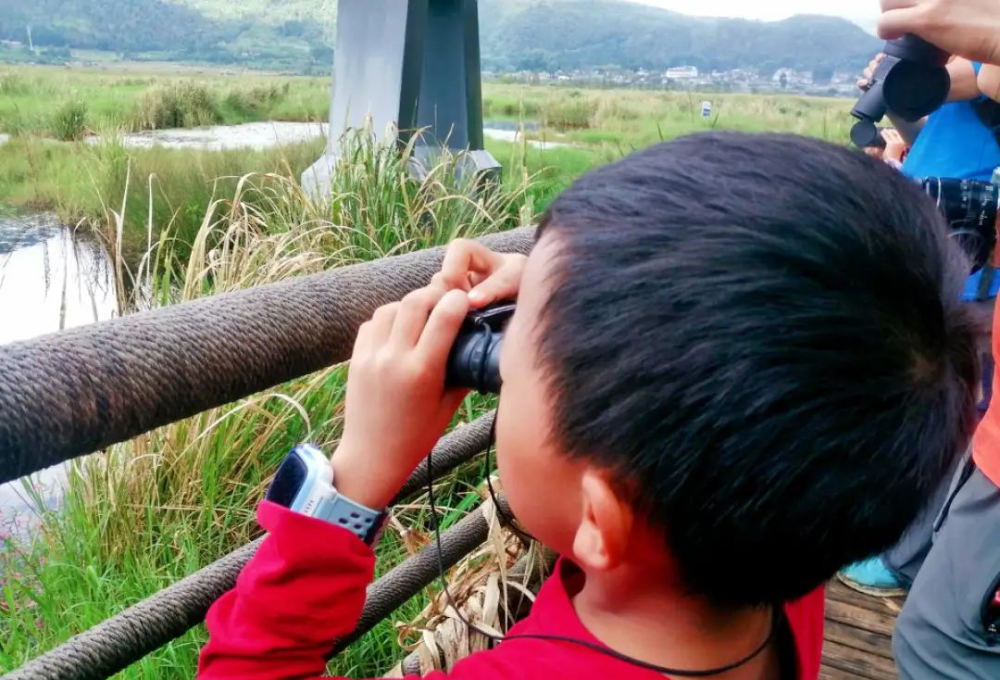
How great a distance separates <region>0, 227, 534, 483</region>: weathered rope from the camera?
1.18 ft

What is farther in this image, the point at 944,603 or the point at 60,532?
the point at 60,532

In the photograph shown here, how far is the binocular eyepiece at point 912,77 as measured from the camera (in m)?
1.04

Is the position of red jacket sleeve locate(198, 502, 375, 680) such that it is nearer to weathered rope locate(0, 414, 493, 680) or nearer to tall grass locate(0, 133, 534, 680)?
weathered rope locate(0, 414, 493, 680)

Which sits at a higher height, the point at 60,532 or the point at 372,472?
the point at 372,472

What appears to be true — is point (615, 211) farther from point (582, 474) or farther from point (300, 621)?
point (300, 621)

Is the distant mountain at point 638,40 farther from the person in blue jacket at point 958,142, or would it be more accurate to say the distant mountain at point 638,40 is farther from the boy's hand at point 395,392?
the boy's hand at point 395,392

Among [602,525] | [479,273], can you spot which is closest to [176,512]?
[479,273]

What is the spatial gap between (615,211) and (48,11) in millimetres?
2887

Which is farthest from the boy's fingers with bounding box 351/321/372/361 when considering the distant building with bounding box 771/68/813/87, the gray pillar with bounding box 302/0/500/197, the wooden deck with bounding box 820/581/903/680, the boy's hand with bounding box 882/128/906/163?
the distant building with bounding box 771/68/813/87

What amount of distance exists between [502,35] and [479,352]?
13.0 feet

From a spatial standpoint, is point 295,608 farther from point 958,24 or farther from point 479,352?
point 958,24

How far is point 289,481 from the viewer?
1.63ft

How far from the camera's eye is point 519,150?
11.3 ft

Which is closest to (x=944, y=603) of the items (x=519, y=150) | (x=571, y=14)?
(x=519, y=150)
